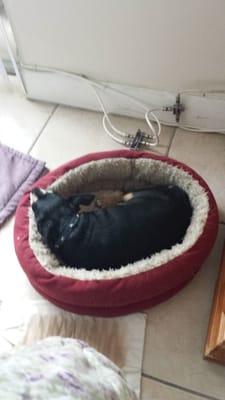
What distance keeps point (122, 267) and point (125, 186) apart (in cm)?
30

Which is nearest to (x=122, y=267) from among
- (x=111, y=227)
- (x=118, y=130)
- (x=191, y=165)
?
(x=111, y=227)

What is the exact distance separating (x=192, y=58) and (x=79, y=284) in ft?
2.36

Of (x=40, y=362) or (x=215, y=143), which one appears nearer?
(x=40, y=362)

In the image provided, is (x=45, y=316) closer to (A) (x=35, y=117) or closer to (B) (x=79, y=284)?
(B) (x=79, y=284)

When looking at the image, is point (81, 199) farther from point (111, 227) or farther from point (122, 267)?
point (122, 267)

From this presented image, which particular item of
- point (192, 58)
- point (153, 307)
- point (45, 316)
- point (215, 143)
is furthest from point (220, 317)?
point (192, 58)

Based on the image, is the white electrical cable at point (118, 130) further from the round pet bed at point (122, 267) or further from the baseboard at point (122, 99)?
the round pet bed at point (122, 267)

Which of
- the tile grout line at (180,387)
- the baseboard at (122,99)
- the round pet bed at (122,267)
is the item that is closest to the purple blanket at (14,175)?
the round pet bed at (122,267)

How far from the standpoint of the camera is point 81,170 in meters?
1.25

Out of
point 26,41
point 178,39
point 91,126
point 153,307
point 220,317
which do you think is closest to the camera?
point 220,317

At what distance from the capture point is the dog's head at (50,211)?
1.15 meters

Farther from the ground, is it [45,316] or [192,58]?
[192,58]

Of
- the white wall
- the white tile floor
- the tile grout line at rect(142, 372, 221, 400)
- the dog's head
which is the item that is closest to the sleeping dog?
the dog's head

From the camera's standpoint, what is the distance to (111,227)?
1146mm
